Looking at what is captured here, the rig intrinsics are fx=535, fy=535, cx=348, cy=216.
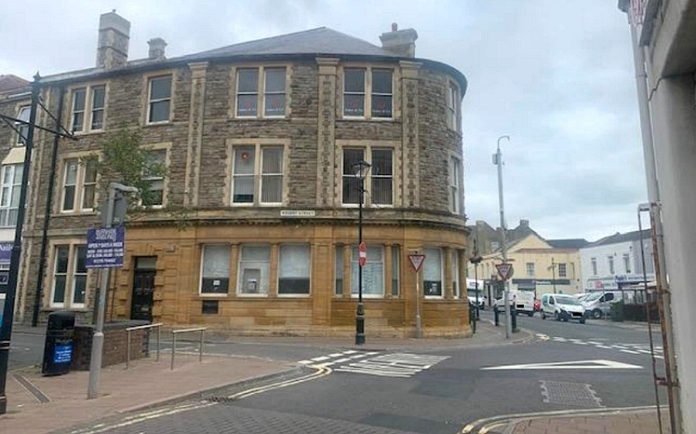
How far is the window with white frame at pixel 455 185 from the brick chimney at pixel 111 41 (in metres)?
17.4

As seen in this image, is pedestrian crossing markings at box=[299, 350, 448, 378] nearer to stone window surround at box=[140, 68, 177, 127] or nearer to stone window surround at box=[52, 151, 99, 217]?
stone window surround at box=[140, 68, 177, 127]

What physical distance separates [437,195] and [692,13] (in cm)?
1867

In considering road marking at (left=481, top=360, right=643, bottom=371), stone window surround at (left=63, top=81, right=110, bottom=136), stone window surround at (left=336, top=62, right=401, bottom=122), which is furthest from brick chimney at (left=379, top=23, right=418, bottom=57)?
road marking at (left=481, top=360, right=643, bottom=371)

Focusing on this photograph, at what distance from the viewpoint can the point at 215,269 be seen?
22.3 m

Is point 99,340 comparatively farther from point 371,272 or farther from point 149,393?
point 371,272

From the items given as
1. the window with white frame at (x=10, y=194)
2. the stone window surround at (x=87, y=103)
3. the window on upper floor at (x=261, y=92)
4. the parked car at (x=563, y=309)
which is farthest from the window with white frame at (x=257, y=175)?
the parked car at (x=563, y=309)

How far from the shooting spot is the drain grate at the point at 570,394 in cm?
891

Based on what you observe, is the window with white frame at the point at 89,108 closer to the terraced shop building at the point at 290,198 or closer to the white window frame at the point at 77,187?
the terraced shop building at the point at 290,198

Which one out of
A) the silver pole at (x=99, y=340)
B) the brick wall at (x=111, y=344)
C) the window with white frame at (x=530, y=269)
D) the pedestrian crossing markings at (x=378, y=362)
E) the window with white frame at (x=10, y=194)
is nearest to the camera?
the silver pole at (x=99, y=340)

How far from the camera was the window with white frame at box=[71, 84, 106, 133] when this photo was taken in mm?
25406

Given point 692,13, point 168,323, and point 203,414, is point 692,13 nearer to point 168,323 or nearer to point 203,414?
point 203,414

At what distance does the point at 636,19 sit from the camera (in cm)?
642

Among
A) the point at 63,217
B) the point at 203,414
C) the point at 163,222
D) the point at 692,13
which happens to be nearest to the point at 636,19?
the point at 692,13

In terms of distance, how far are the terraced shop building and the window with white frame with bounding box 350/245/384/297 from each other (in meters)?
0.06
